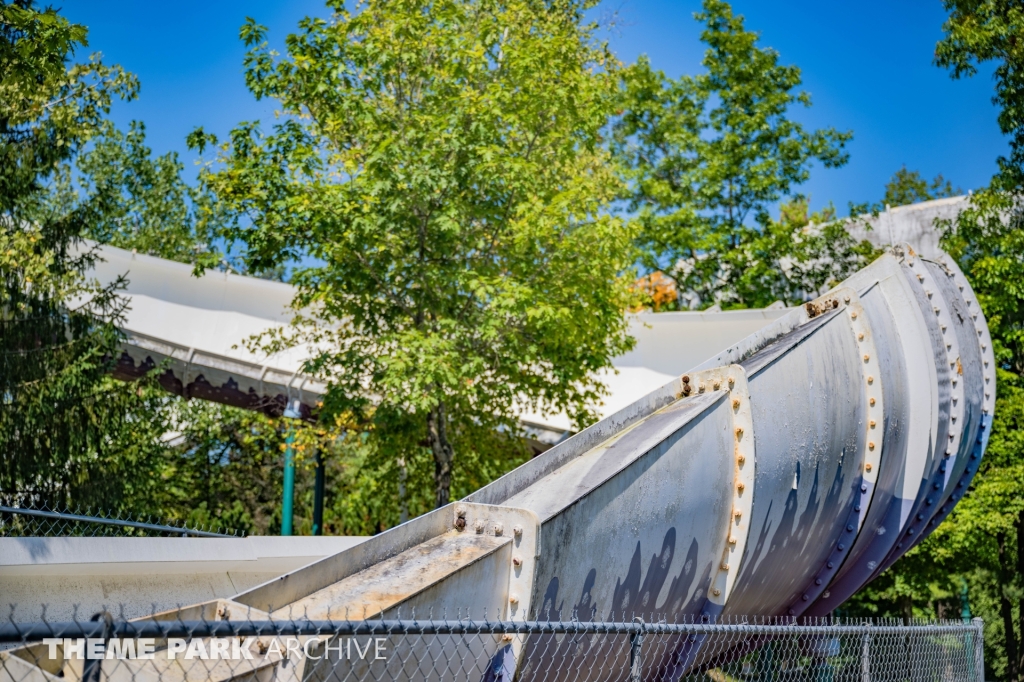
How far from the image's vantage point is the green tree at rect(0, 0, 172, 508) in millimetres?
13328

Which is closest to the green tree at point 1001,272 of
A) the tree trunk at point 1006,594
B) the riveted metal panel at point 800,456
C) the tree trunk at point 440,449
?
the tree trunk at point 1006,594

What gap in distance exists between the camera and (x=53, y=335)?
1429 cm

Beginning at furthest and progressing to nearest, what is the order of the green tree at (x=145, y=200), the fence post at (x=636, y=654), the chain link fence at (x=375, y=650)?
the green tree at (x=145, y=200) → the fence post at (x=636, y=654) → the chain link fence at (x=375, y=650)

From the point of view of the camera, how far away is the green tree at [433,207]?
11.2m

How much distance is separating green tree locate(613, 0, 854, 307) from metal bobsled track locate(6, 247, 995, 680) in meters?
12.2

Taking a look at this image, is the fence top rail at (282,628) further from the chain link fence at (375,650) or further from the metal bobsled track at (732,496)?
the metal bobsled track at (732,496)

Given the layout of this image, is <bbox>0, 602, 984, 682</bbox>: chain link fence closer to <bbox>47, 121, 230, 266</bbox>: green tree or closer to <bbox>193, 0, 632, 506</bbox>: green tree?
<bbox>193, 0, 632, 506</bbox>: green tree

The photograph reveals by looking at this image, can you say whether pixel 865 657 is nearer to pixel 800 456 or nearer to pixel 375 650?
pixel 800 456

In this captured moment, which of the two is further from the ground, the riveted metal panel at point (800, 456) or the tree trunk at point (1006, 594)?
the riveted metal panel at point (800, 456)

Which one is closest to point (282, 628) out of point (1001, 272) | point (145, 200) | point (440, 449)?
point (440, 449)

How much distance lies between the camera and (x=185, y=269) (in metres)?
21.3

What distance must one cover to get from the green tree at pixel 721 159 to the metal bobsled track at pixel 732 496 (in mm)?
12184

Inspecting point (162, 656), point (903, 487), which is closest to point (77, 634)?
point (162, 656)

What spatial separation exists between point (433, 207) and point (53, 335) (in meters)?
6.69
